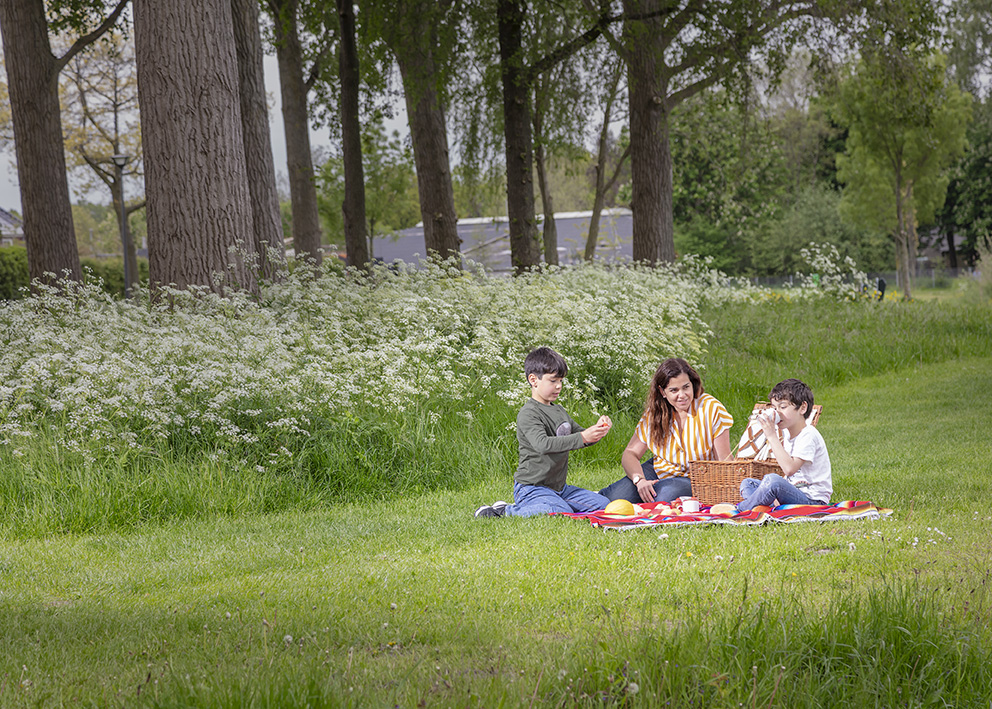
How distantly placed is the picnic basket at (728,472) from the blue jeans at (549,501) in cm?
61

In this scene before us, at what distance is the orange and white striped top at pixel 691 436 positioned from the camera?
5934 millimetres

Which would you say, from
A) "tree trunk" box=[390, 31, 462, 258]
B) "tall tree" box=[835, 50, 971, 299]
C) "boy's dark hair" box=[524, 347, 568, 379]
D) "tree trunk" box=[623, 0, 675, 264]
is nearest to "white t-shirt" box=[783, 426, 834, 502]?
"boy's dark hair" box=[524, 347, 568, 379]

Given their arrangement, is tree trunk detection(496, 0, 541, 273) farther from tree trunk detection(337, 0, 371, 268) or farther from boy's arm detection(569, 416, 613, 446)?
boy's arm detection(569, 416, 613, 446)

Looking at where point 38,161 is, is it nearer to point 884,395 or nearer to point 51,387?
point 51,387

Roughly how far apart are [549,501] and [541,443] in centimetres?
37

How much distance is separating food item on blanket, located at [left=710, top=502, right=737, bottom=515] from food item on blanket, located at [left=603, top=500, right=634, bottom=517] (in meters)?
0.49

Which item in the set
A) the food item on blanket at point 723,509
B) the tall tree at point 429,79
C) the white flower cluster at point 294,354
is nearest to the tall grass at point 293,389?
the white flower cluster at point 294,354

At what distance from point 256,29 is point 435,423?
1005cm

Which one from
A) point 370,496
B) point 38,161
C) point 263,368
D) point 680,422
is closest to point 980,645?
point 680,422

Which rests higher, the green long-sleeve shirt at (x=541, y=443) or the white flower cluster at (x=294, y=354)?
the white flower cluster at (x=294, y=354)

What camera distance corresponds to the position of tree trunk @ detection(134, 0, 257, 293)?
930 cm

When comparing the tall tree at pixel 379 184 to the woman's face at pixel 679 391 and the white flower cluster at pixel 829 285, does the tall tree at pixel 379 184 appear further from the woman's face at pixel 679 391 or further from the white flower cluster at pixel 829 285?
the woman's face at pixel 679 391

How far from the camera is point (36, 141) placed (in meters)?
12.3

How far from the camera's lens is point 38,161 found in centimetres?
1227
